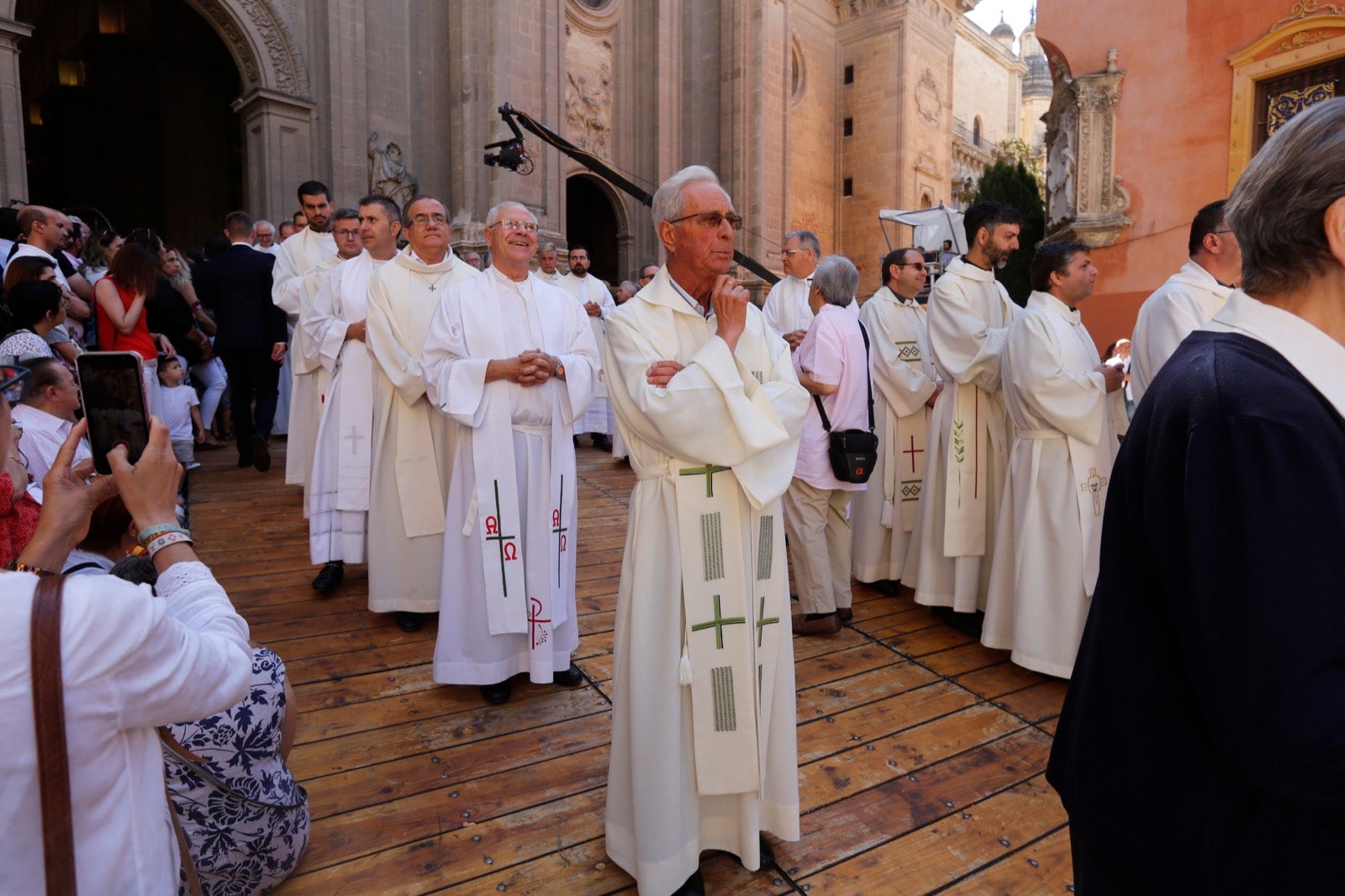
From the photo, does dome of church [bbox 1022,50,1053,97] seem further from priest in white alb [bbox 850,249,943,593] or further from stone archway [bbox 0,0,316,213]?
priest in white alb [bbox 850,249,943,593]

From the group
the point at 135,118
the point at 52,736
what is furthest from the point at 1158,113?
the point at 135,118

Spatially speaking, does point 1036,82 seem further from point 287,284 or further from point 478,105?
point 287,284

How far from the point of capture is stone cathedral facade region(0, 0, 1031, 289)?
1269 centimetres

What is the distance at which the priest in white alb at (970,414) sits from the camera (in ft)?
15.1

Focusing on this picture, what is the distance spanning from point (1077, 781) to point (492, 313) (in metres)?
3.05

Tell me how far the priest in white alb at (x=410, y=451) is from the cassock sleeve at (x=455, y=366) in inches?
21.4

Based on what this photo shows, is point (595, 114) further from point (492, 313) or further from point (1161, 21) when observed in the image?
point (492, 313)

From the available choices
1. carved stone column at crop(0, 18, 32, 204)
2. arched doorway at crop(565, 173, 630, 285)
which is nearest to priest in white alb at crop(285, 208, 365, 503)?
carved stone column at crop(0, 18, 32, 204)

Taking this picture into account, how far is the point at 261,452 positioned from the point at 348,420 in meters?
3.23

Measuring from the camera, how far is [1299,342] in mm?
1114

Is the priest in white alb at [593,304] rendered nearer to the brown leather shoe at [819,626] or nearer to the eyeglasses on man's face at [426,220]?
the eyeglasses on man's face at [426,220]

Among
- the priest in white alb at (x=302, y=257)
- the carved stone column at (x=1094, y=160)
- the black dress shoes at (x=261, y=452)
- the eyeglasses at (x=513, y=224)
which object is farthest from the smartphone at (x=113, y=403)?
the carved stone column at (x=1094, y=160)

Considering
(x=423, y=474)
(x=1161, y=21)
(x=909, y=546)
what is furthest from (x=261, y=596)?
(x=1161, y=21)

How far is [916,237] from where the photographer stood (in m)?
18.5
